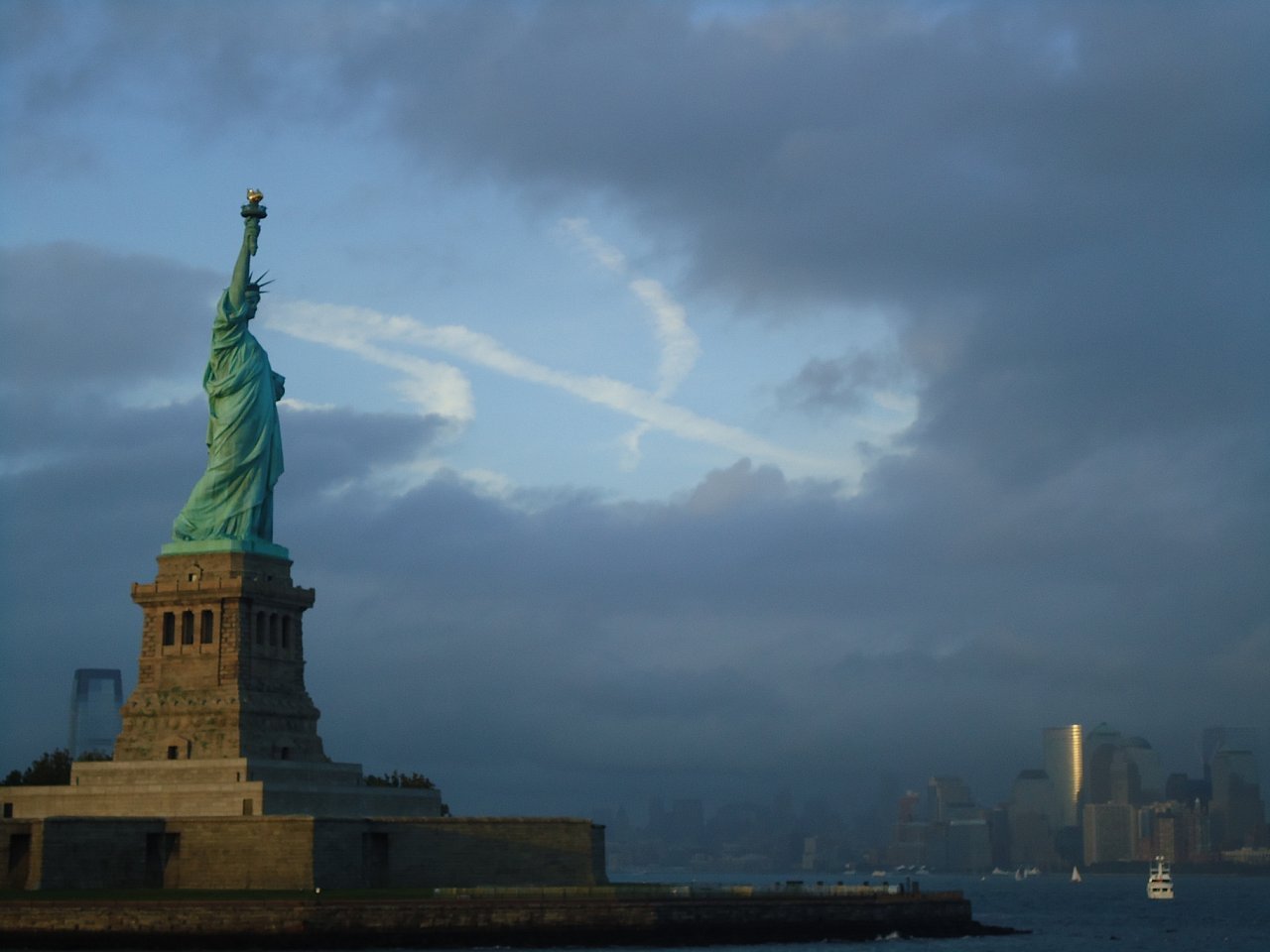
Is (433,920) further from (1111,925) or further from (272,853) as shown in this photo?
(1111,925)

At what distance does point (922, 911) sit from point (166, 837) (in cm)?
2876

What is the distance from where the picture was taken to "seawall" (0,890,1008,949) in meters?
65.9

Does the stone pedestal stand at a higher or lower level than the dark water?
higher

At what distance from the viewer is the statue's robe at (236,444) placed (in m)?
79.5

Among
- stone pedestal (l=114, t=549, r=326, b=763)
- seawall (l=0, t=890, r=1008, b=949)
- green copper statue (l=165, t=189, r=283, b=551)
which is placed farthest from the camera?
green copper statue (l=165, t=189, r=283, b=551)

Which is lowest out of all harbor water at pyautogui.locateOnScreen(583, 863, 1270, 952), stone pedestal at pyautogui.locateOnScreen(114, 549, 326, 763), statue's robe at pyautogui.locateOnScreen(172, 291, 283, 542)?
harbor water at pyautogui.locateOnScreen(583, 863, 1270, 952)

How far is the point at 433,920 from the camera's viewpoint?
2677 inches

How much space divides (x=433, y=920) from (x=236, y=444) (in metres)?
21.6

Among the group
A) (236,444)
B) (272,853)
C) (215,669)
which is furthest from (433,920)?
(236,444)

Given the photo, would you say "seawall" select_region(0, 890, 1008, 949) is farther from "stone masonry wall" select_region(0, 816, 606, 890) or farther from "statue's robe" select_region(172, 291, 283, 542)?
"statue's robe" select_region(172, 291, 283, 542)

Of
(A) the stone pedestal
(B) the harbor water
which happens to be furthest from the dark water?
(A) the stone pedestal

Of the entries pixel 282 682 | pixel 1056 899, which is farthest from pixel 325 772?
pixel 1056 899

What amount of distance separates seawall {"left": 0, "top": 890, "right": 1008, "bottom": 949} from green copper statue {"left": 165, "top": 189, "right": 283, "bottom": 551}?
16741mm

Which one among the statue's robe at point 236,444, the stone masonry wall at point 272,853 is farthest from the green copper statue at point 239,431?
the stone masonry wall at point 272,853
